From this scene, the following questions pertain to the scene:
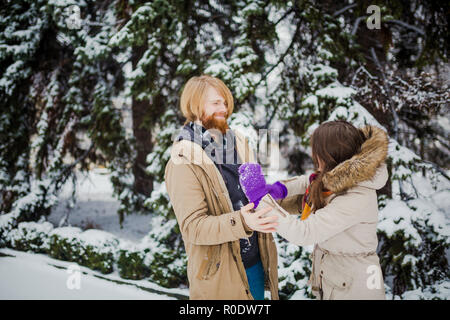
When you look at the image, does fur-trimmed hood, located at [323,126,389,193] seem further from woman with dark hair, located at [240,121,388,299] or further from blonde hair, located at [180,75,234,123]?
blonde hair, located at [180,75,234,123]

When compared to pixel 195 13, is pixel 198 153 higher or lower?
lower

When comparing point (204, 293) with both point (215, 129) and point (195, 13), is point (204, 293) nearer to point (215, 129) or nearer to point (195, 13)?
point (215, 129)

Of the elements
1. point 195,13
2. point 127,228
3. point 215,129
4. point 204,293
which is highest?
point 195,13

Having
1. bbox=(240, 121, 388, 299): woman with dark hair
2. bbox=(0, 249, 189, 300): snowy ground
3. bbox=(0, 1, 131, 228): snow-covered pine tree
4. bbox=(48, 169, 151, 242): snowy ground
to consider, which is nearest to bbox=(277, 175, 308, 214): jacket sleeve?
bbox=(240, 121, 388, 299): woman with dark hair

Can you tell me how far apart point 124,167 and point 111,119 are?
1.12 m

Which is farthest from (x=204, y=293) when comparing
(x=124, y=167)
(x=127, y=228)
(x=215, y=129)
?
(x=127, y=228)

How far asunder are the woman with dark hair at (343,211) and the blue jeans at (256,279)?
345 millimetres

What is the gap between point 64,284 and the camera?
14.7 feet

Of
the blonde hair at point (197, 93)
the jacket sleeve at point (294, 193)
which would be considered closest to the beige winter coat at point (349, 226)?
the jacket sleeve at point (294, 193)

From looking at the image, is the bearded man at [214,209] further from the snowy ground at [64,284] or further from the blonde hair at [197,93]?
the snowy ground at [64,284]

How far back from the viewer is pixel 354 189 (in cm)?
153

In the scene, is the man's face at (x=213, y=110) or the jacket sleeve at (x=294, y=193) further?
the jacket sleeve at (x=294, y=193)

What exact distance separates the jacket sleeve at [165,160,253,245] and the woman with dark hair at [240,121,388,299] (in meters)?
0.18

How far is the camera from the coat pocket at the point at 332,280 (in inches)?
62.2
